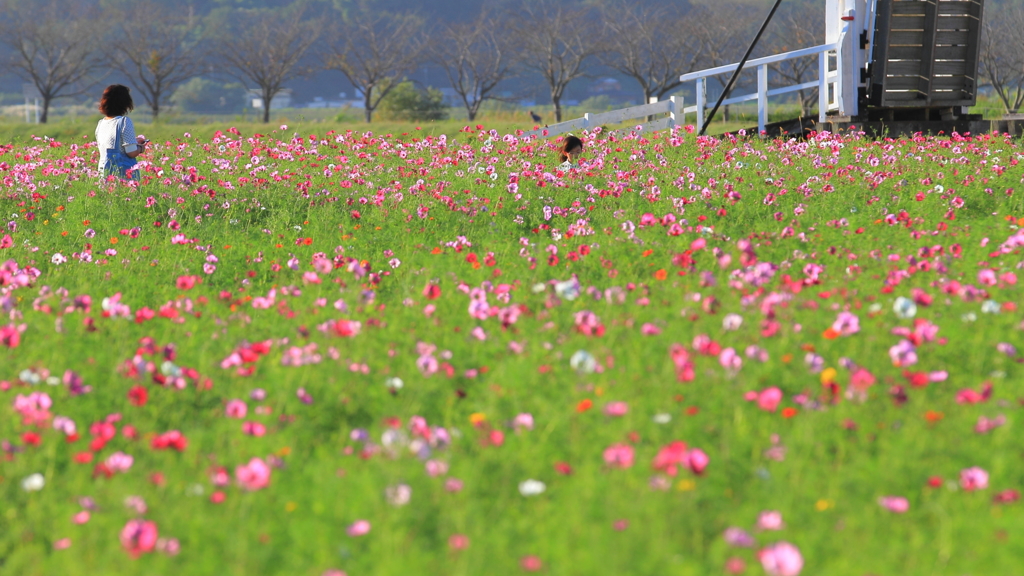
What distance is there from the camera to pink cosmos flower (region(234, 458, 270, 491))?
295cm

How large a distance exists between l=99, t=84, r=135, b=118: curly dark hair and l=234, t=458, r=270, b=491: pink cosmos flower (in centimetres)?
757

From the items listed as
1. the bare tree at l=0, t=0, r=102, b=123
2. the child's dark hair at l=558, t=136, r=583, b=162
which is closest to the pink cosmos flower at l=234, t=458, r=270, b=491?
the child's dark hair at l=558, t=136, r=583, b=162

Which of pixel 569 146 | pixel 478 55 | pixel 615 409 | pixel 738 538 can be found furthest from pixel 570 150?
pixel 478 55

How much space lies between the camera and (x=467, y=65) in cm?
5616

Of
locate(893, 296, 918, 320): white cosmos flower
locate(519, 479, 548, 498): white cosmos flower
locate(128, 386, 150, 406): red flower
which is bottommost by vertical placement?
locate(519, 479, 548, 498): white cosmos flower

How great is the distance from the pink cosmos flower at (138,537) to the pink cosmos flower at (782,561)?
6.06ft

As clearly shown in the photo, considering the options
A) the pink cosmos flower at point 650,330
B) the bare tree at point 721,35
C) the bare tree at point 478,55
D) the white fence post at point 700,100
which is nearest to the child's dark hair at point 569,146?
the white fence post at point 700,100

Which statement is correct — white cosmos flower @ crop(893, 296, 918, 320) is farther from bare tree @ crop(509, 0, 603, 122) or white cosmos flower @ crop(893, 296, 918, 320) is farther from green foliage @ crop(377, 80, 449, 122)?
bare tree @ crop(509, 0, 603, 122)

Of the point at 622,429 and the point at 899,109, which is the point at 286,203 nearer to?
the point at 622,429

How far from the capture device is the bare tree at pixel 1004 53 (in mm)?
40625

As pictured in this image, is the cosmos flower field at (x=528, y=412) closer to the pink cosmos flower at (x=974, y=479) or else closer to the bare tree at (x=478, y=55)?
the pink cosmos flower at (x=974, y=479)

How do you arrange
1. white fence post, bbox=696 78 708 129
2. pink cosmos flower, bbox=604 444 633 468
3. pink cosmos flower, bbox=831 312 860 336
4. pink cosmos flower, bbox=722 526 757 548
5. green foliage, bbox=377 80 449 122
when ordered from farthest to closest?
green foliage, bbox=377 80 449 122
white fence post, bbox=696 78 708 129
pink cosmos flower, bbox=831 312 860 336
pink cosmos flower, bbox=604 444 633 468
pink cosmos flower, bbox=722 526 757 548

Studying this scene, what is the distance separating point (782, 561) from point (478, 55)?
55.9 meters

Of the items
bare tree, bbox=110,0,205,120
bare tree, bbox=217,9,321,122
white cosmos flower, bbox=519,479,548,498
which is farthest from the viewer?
bare tree, bbox=217,9,321,122
